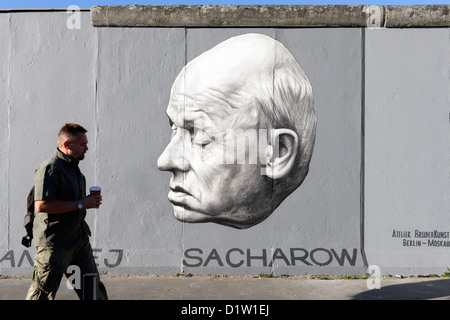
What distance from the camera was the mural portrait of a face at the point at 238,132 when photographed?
557 centimetres

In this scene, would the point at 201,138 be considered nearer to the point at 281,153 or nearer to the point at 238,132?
the point at 238,132

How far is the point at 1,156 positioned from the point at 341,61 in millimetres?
4594

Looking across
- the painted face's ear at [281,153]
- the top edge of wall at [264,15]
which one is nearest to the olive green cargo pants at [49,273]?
the painted face's ear at [281,153]

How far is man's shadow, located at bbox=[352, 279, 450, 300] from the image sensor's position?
195 inches

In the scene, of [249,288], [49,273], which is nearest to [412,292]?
[249,288]

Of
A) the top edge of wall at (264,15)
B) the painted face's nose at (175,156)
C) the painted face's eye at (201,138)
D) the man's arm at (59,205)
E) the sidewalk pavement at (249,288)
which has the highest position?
the top edge of wall at (264,15)

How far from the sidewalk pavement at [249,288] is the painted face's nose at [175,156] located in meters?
1.43

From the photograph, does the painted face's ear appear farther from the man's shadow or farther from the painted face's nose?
the man's shadow

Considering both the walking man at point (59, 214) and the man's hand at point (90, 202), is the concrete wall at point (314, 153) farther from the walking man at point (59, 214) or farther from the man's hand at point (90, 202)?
the man's hand at point (90, 202)

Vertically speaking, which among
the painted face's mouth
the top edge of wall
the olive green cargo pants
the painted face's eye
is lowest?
the olive green cargo pants

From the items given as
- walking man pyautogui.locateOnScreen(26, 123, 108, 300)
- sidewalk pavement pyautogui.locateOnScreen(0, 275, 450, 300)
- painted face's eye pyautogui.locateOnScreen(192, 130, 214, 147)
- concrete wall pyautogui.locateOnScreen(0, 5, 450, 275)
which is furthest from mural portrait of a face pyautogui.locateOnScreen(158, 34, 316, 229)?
walking man pyautogui.locateOnScreen(26, 123, 108, 300)

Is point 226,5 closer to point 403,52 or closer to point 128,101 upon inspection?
point 128,101

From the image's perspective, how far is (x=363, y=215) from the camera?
5742 mm

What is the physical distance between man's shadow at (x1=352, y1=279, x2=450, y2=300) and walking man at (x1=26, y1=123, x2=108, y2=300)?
314cm
